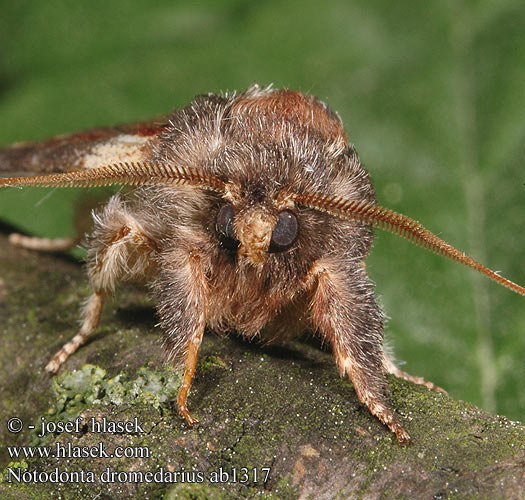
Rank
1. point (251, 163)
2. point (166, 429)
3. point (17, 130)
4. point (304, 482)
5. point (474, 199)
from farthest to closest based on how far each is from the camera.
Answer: point (17, 130)
point (474, 199)
point (251, 163)
point (166, 429)
point (304, 482)

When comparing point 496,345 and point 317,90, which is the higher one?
point 317,90

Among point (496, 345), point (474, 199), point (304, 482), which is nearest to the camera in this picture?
point (304, 482)

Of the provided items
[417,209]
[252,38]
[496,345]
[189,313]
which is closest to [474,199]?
[417,209]

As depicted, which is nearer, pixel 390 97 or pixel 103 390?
pixel 103 390

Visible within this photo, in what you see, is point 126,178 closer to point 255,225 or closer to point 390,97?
point 255,225

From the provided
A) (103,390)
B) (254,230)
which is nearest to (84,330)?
(103,390)

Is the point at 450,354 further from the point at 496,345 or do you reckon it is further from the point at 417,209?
the point at 417,209
